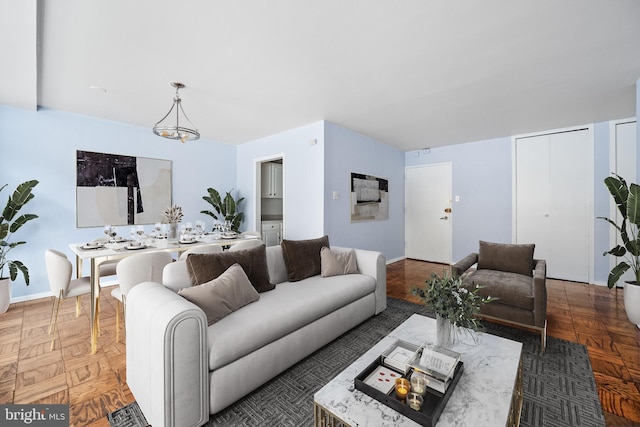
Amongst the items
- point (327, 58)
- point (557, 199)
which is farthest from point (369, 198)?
point (557, 199)

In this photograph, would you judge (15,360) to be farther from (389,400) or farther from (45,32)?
(389,400)

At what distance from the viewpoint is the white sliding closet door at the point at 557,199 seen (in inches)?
163

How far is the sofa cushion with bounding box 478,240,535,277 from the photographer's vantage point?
2.85 meters

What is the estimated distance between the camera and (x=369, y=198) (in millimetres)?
4953

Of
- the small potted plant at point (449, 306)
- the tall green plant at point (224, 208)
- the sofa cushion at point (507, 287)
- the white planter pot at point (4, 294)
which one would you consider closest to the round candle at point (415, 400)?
the small potted plant at point (449, 306)

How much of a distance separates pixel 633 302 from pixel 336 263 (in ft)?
9.39

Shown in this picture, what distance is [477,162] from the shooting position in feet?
16.8

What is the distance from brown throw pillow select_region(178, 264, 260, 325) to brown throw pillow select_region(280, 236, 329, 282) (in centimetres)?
62

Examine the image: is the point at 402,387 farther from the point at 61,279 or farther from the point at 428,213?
the point at 428,213

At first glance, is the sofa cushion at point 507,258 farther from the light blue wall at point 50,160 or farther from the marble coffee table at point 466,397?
the light blue wall at point 50,160

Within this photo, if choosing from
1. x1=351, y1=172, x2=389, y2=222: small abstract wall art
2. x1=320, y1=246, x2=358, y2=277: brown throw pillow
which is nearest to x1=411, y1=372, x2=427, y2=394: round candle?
x1=320, y1=246, x2=358, y2=277: brown throw pillow

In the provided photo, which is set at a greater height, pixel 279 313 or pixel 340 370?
pixel 279 313

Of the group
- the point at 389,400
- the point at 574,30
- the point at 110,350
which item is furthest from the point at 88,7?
the point at 574,30

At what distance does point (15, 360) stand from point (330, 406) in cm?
261
